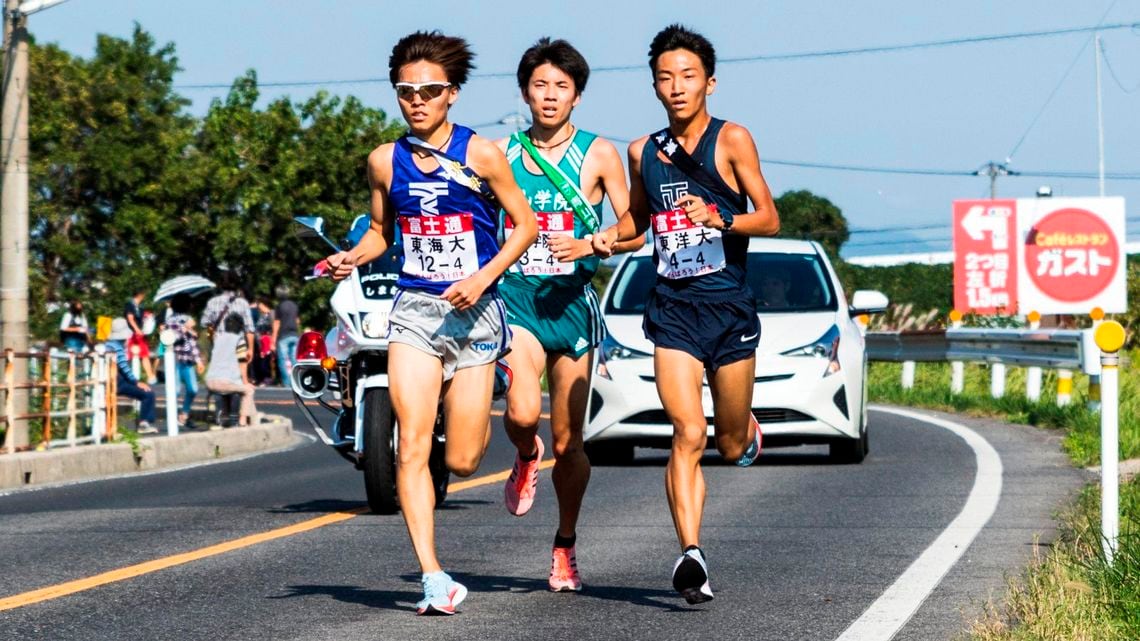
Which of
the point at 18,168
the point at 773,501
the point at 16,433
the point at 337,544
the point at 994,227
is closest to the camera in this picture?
the point at 337,544

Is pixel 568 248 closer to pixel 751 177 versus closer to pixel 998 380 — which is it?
pixel 751 177

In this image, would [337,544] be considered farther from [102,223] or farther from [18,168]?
[102,223]

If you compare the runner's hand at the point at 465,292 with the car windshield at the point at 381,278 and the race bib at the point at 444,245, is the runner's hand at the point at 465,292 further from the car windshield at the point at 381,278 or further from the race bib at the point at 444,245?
the car windshield at the point at 381,278

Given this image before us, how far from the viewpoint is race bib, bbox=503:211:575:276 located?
726cm

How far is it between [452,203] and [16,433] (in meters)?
10.1

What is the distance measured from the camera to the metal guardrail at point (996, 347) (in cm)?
1772

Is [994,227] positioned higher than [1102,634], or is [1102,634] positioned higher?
[994,227]

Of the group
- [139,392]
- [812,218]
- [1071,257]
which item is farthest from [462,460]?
[812,218]

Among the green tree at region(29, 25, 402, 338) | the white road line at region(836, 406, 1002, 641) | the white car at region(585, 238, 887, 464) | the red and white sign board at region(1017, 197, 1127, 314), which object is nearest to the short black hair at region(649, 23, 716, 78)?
the white road line at region(836, 406, 1002, 641)

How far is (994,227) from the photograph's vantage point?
42812 millimetres

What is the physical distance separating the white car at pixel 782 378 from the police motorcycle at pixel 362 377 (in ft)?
5.98

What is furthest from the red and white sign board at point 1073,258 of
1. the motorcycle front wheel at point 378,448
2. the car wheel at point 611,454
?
the motorcycle front wheel at point 378,448

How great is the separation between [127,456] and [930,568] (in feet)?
32.8

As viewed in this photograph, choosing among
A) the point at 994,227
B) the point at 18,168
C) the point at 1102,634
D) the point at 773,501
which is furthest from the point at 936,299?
the point at 1102,634
